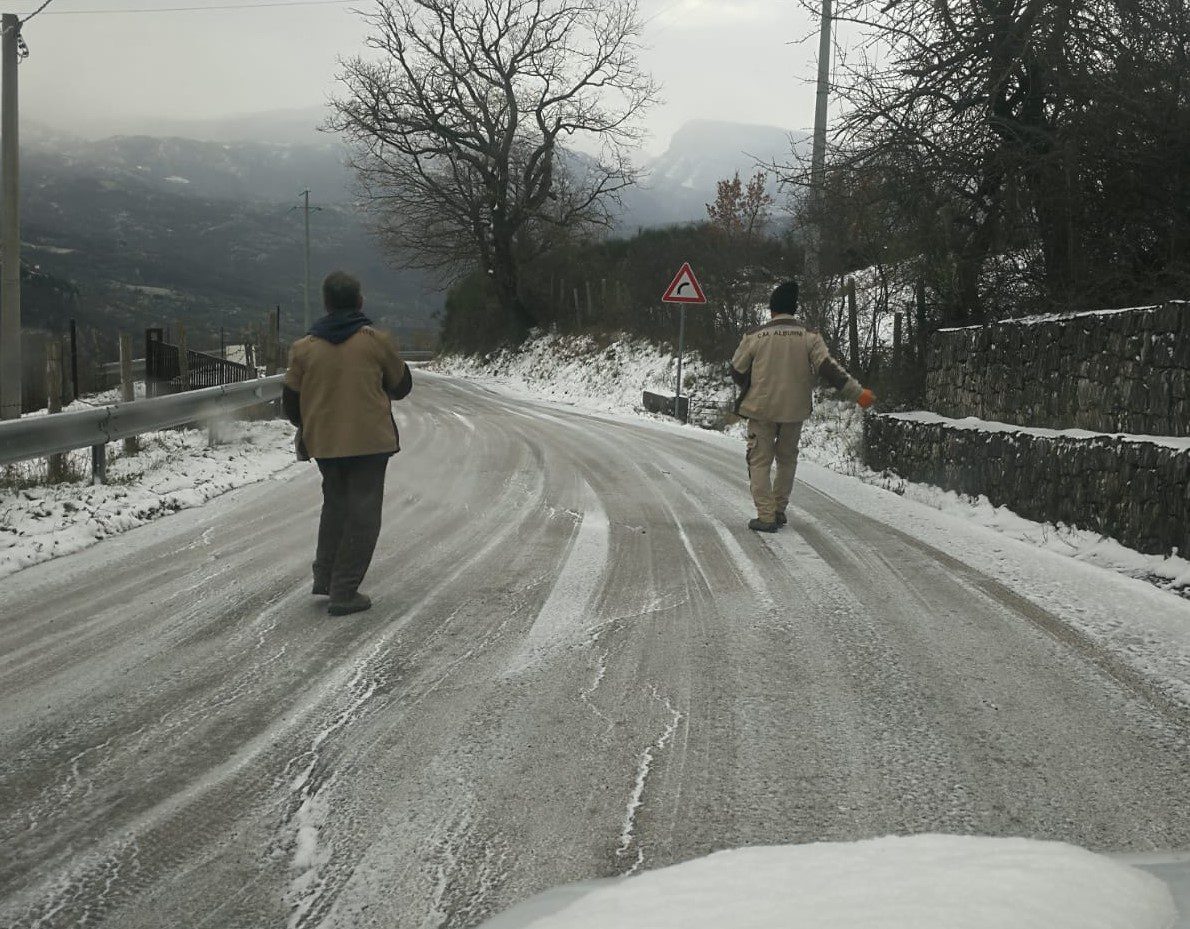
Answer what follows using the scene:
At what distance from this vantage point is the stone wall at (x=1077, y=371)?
22.0 ft

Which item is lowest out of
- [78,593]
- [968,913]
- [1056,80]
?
[78,593]

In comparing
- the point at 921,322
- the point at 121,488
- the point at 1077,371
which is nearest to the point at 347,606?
the point at 121,488

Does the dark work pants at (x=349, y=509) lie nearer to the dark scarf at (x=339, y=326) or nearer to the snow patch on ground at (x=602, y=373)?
the dark scarf at (x=339, y=326)

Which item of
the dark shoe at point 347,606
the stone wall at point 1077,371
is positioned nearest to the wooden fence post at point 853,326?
the stone wall at point 1077,371

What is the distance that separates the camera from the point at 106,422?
9.08m

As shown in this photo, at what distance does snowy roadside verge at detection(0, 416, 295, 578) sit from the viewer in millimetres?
6565

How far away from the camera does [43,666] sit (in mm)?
4074

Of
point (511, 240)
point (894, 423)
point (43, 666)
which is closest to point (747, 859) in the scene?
point (43, 666)

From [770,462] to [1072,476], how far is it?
224 cm

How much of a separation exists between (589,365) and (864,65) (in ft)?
Result: 61.7

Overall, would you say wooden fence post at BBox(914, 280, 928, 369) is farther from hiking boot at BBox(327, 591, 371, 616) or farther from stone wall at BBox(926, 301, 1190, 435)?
hiking boot at BBox(327, 591, 371, 616)

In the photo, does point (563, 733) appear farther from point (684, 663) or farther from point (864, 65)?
point (864, 65)

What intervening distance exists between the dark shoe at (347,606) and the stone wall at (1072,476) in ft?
16.3

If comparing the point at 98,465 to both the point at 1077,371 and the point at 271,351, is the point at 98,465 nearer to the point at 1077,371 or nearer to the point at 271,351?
the point at 1077,371
